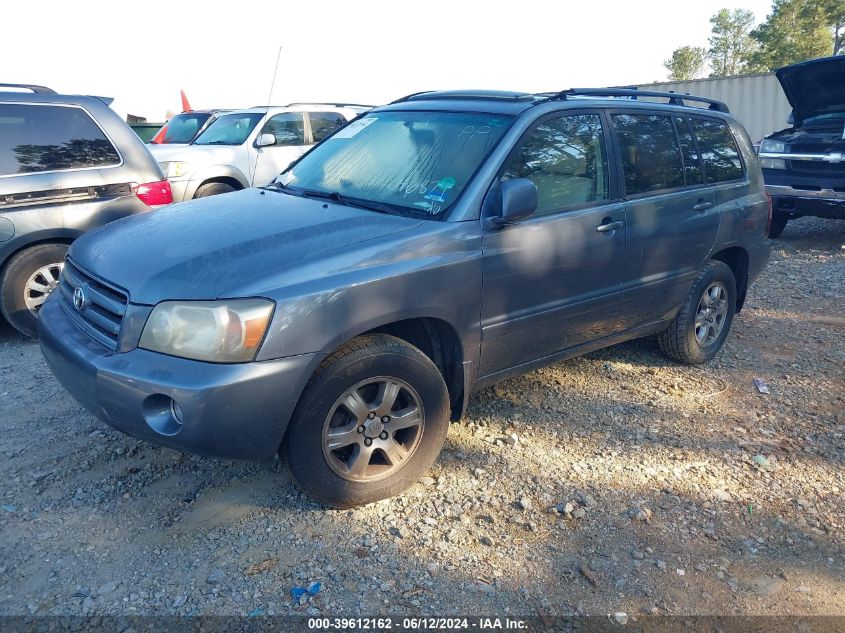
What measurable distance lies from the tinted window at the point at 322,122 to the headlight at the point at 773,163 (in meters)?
5.87

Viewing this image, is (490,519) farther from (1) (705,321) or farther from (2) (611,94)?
(2) (611,94)

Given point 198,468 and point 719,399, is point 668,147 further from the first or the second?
point 198,468

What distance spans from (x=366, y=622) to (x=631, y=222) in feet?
8.66

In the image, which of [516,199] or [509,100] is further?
[509,100]

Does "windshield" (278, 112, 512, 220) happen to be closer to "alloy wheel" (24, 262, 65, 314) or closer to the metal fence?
"alloy wheel" (24, 262, 65, 314)

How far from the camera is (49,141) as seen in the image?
5.39m

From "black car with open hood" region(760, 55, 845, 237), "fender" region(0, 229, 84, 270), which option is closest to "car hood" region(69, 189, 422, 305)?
"fender" region(0, 229, 84, 270)

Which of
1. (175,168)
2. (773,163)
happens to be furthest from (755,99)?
(175,168)

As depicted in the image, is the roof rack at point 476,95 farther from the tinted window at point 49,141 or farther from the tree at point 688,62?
the tree at point 688,62

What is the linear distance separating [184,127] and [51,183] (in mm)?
7217

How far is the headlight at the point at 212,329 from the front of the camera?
8.70ft

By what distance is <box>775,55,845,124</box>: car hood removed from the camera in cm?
838

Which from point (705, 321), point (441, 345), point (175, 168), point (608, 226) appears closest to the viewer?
point (441, 345)

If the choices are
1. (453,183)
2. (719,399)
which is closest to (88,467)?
(453,183)
